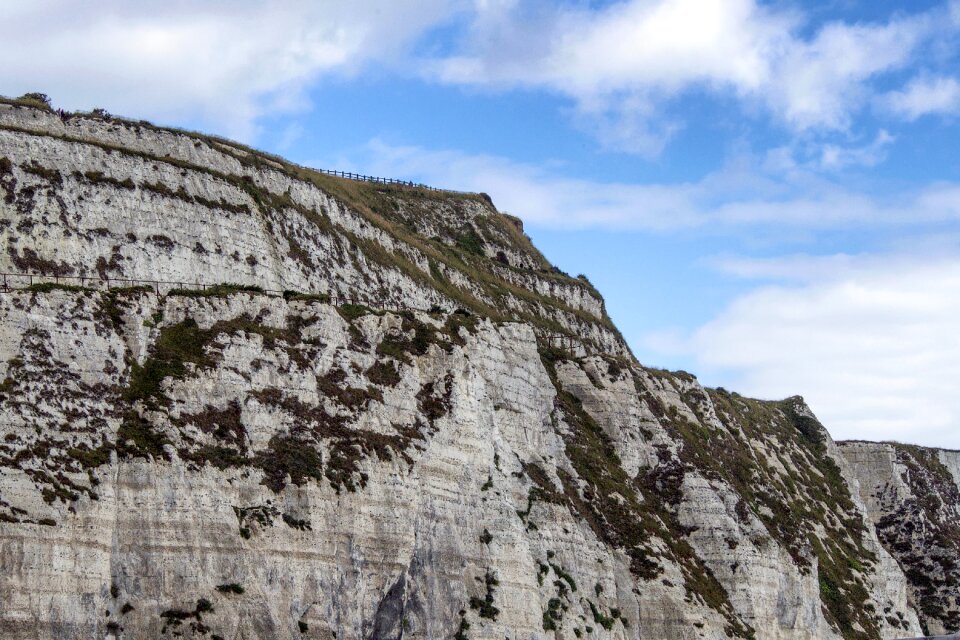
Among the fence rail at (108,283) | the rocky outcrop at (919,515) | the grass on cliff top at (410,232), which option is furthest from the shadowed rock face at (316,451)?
→ the rocky outcrop at (919,515)

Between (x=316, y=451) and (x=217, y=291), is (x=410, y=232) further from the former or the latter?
(x=316, y=451)

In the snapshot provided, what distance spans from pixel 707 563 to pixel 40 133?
4761 centimetres

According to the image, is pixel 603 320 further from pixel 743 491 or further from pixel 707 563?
pixel 707 563

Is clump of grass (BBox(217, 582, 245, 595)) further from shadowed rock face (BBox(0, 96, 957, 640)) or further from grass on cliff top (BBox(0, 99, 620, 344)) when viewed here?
grass on cliff top (BBox(0, 99, 620, 344))

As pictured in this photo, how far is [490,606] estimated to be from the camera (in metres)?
80.5

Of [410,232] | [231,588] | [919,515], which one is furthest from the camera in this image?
[919,515]

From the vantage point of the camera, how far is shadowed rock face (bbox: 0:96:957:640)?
66375mm

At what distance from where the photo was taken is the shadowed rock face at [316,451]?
218ft

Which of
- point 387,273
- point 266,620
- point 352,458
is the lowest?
point 266,620

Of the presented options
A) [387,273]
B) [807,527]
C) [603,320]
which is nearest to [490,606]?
[387,273]

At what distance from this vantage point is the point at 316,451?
75062mm

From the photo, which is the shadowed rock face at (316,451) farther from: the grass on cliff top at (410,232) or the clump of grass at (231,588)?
the grass on cliff top at (410,232)

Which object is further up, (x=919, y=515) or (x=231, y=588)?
(x=919, y=515)

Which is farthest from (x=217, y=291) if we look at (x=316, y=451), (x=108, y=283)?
(x=316, y=451)
